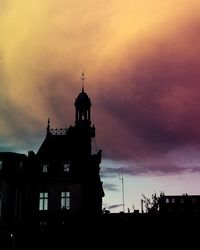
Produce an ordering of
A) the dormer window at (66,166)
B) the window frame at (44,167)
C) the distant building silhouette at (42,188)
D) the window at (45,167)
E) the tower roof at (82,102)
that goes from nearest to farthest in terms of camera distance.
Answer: the distant building silhouette at (42,188) < the dormer window at (66,166) < the window frame at (44,167) < the window at (45,167) < the tower roof at (82,102)

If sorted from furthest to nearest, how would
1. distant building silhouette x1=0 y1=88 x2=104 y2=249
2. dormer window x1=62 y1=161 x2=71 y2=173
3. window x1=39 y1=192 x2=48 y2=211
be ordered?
dormer window x1=62 y1=161 x2=71 y2=173 → window x1=39 y1=192 x2=48 y2=211 → distant building silhouette x1=0 y1=88 x2=104 y2=249

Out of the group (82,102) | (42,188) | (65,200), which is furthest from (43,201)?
(82,102)

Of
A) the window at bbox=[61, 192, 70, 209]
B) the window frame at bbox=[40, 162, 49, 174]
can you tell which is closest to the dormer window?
the window frame at bbox=[40, 162, 49, 174]

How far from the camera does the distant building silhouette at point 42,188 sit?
57.2 metres

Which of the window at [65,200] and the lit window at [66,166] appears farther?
the lit window at [66,166]

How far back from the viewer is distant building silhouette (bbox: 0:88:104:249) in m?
57.2

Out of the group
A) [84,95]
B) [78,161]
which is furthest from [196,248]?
[84,95]

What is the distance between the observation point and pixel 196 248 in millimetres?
29578

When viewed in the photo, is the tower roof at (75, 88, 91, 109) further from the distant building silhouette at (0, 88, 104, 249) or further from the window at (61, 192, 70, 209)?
the window at (61, 192, 70, 209)

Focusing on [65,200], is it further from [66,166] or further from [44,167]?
[44,167]

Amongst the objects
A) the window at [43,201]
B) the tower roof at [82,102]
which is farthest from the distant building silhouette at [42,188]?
the tower roof at [82,102]

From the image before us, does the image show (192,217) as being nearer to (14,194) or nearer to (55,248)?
(55,248)

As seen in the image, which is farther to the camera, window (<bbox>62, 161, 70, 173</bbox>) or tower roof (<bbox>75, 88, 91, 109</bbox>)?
tower roof (<bbox>75, 88, 91, 109</bbox>)

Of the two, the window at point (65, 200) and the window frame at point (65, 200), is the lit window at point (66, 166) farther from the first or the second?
the window at point (65, 200)
